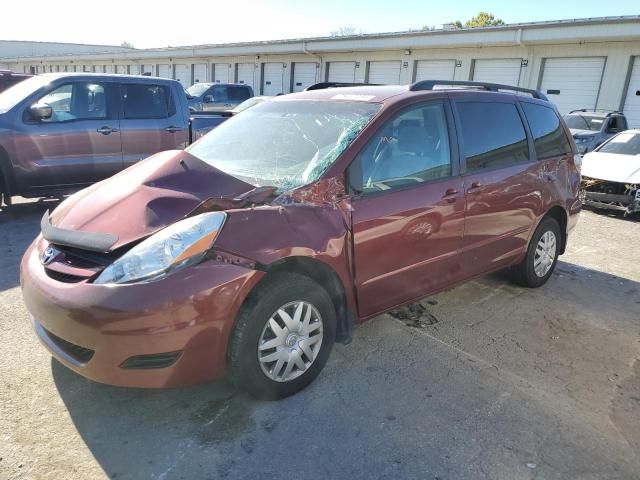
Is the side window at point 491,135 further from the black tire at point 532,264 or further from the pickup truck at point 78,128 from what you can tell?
the pickup truck at point 78,128

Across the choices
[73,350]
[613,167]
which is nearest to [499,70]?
[613,167]

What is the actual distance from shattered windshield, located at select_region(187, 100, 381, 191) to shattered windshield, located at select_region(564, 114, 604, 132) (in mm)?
11635

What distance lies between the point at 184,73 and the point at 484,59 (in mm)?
22643

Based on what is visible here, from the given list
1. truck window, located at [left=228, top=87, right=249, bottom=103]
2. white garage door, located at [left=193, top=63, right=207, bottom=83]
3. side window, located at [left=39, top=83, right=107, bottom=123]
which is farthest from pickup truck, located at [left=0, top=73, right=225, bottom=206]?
white garage door, located at [left=193, top=63, right=207, bottom=83]

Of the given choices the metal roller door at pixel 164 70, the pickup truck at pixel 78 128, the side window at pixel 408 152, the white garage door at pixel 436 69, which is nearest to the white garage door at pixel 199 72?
the metal roller door at pixel 164 70

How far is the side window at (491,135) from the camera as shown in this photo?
3760 millimetres

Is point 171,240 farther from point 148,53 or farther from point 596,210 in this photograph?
point 148,53

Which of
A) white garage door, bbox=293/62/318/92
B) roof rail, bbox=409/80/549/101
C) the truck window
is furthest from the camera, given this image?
white garage door, bbox=293/62/318/92

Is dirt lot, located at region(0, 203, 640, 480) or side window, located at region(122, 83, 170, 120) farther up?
side window, located at region(122, 83, 170, 120)

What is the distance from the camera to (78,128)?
655 centimetres

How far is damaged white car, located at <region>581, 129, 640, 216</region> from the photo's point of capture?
8297mm

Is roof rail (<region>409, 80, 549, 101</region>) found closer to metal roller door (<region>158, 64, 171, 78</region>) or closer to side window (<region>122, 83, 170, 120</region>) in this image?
side window (<region>122, 83, 170, 120</region>)

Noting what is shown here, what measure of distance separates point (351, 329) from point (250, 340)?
741 mm

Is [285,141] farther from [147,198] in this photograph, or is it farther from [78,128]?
[78,128]
